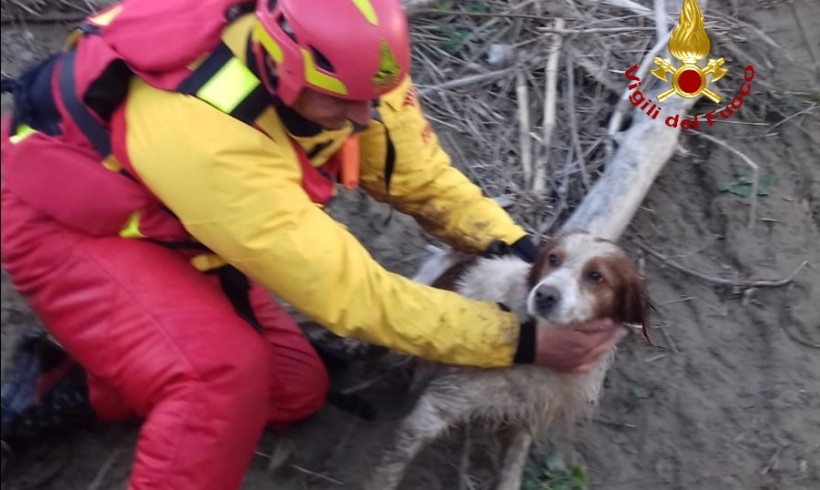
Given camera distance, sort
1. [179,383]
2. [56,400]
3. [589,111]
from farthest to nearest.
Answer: [589,111] < [56,400] < [179,383]

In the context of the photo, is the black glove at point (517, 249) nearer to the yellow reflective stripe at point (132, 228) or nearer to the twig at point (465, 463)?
the twig at point (465, 463)

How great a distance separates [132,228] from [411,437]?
1.29m

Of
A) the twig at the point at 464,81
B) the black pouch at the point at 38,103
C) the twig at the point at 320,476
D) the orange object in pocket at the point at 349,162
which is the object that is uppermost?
the black pouch at the point at 38,103

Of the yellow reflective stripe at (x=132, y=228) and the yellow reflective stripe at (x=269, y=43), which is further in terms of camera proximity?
the yellow reflective stripe at (x=132, y=228)

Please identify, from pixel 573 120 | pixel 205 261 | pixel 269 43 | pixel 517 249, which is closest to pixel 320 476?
pixel 205 261

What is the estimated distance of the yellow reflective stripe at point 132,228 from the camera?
312cm

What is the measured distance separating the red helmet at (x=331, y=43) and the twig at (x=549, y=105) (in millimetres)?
1946

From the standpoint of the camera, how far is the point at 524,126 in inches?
185

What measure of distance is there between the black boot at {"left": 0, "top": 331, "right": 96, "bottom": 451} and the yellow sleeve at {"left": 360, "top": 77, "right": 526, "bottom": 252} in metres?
1.41

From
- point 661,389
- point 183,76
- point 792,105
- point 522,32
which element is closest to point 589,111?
point 522,32

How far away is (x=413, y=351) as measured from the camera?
311 centimetres

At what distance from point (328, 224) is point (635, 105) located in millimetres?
2209

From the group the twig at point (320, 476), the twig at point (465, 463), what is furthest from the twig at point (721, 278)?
the twig at point (320, 476)

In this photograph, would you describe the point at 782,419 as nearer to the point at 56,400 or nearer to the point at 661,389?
the point at 661,389
